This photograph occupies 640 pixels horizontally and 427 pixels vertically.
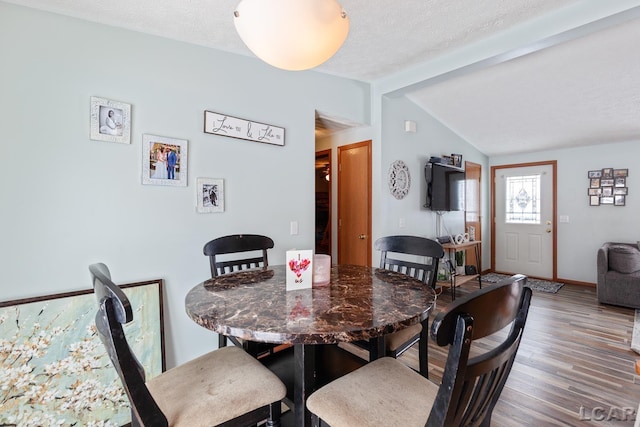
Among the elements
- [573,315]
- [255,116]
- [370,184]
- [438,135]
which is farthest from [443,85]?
[573,315]

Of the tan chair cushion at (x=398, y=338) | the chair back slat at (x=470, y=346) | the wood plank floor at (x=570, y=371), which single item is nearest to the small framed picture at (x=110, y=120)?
the tan chair cushion at (x=398, y=338)

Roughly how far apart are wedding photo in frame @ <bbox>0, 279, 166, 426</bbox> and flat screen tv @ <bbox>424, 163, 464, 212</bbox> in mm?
3473

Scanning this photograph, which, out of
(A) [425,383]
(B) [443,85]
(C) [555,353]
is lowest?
(C) [555,353]

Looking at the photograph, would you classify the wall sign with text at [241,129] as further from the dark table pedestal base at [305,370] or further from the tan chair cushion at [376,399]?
the tan chair cushion at [376,399]

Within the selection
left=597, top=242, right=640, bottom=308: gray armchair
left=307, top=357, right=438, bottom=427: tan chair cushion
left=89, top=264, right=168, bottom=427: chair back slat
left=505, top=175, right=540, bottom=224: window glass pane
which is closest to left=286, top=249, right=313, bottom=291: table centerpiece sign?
left=307, top=357, right=438, bottom=427: tan chair cushion

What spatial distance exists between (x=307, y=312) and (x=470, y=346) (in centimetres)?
54

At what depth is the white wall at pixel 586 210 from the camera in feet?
14.9

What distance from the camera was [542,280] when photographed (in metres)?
5.27

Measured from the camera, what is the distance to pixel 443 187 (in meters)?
4.18

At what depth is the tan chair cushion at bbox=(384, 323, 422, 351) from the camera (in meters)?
1.61

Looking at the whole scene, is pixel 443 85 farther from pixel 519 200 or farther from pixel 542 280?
pixel 542 280

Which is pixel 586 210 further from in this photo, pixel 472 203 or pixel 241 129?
pixel 241 129

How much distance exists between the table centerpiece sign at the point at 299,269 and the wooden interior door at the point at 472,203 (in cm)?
427

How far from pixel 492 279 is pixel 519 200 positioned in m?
1.55
